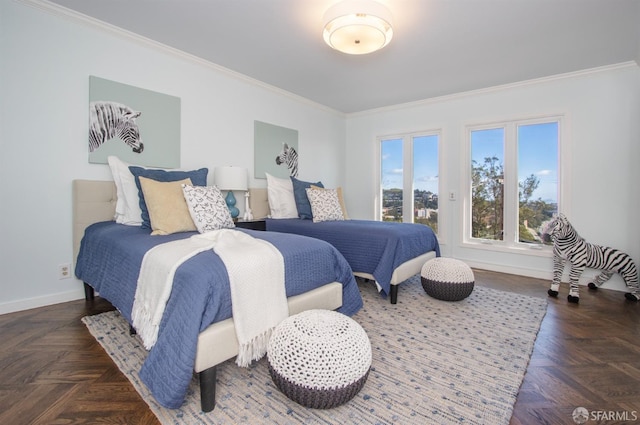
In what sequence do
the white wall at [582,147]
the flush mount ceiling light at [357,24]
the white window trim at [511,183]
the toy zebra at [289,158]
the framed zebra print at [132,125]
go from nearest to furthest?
1. the flush mount ceiling light at [357,24]
2. the framed zebra print at [132,125]
3. the white wall at [582,147]
4. the white window trim at [511,183]
5. the toy zebra at [289,158]

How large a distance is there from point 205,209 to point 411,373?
1.81m

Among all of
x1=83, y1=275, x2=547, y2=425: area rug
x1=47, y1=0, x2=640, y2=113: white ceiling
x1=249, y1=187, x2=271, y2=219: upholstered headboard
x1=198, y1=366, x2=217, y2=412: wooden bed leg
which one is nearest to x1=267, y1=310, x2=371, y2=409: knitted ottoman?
x1=83, y1=275, x2=547, y2=425: area rug

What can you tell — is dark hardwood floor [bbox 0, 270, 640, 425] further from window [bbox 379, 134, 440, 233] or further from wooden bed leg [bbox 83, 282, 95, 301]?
window [bbox 379, 134, 440, 233]

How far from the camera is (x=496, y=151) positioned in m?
4.04

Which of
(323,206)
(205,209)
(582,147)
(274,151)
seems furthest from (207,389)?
(582,147)

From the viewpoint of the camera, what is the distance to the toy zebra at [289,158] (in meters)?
4.28

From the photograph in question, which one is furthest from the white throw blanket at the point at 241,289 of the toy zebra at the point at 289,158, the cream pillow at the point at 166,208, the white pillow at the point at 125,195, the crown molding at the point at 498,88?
the crown molding at the point at 498,88

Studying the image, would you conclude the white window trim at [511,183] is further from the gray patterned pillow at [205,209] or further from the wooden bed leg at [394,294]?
the gray patterned pillow at [205,209]

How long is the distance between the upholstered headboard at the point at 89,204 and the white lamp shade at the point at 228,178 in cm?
97

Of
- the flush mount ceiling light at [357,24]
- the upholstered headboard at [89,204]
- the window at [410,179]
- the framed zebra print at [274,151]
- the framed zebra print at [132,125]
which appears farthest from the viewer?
the window at [410,179]

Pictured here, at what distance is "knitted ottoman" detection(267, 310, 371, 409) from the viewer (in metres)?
1.27

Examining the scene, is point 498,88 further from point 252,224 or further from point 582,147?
point 252,224

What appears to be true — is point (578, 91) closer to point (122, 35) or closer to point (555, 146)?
point (555, 146)

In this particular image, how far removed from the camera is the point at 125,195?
254 cm
